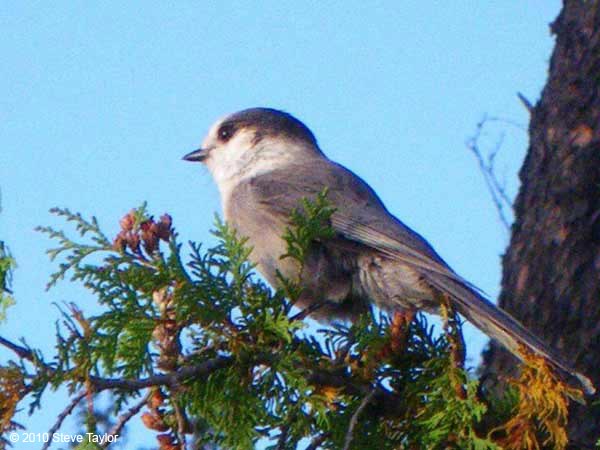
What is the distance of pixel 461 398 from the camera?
354 centimetres

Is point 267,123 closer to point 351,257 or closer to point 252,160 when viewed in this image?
point 252,160

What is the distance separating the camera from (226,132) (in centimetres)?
645

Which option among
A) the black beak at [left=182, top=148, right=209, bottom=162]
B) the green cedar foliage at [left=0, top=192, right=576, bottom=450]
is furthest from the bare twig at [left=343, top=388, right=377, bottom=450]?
the black beak at [left=182, top=148, right=209, bottom=162]

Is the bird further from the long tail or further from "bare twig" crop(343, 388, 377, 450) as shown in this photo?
"bare twig" crop(343, 388, 377, 450)

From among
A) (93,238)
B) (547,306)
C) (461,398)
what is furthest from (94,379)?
(547,306)

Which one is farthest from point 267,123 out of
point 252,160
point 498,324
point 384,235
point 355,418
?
point 355,418

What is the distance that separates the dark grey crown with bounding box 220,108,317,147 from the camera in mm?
6449

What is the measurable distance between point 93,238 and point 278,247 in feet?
4.97

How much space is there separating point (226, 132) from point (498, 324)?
2513mm

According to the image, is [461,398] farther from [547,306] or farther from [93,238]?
[547,306]

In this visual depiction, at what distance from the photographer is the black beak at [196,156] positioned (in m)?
6.36

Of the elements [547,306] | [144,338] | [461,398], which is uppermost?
[547,306]

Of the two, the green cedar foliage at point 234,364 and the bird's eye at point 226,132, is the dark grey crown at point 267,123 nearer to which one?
the bird's eye at point 226,132

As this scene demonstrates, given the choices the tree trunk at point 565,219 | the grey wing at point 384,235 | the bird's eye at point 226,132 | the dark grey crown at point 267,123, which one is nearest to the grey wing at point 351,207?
the grey wing at point 384,235
